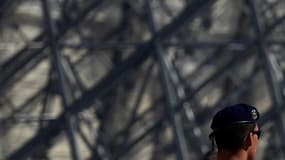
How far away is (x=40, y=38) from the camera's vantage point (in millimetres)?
12609

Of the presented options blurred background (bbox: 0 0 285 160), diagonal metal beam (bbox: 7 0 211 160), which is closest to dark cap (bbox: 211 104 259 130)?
blurred background (bbox: 0 0 285 160)

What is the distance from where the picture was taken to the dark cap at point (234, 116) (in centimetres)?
400

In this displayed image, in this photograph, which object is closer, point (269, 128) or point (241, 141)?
point (241, 141)

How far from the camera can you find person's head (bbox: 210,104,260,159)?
397 cm

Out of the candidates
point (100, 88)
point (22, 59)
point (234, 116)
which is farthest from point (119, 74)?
point (234, 116)

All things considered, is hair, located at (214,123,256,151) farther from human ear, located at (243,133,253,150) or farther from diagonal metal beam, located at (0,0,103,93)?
diagonal metal beam, located at (0,0,103,93)

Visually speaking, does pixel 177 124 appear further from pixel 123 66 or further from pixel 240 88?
pixel 240 88

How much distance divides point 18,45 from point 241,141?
8762 millimetres

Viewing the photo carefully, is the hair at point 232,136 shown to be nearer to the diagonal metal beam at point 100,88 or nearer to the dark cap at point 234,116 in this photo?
the dark cap at point 234,116

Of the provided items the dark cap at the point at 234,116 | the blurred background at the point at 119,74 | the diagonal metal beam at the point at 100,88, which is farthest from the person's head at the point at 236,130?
the diagonal metal beam at the point at 100,88

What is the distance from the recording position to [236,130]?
3979 millimetres

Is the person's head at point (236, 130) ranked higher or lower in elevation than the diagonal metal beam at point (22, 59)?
lower

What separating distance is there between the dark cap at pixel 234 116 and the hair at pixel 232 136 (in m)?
0.02

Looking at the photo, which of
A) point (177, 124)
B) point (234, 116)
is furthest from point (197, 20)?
point (234, 116)
